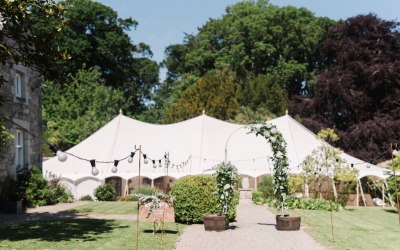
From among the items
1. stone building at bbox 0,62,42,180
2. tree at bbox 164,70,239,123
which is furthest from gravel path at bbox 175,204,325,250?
tree at bbox 164,70,239,123

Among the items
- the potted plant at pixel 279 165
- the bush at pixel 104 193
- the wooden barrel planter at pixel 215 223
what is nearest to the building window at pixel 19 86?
the bush at pixel 104 193

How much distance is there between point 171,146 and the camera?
27.0 metres

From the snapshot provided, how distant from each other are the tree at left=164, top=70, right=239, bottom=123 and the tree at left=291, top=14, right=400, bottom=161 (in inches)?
216

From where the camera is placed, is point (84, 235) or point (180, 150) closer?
point (84, 235)

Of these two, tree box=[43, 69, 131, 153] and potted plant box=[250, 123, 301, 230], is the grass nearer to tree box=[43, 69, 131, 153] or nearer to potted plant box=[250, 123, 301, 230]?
potted plant box=[250, 123, 301, 230]

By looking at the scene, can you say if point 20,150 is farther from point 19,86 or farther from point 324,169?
point 324,169

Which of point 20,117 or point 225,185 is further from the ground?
point 20,117

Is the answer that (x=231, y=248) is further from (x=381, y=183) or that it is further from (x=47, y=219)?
(x=381, y=183)

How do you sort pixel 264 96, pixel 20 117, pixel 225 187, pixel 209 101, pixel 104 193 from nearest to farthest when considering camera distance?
pixel 225 187, pixel 20 117, pixel 104 193, pixel 209 101, pixel 264 96

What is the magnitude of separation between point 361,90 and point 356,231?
958 inches

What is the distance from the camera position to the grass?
31.9 ft

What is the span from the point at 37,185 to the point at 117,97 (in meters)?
22.7

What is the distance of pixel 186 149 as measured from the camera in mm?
26406

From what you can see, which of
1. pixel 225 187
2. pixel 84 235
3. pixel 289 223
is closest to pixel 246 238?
pixel 289 223
